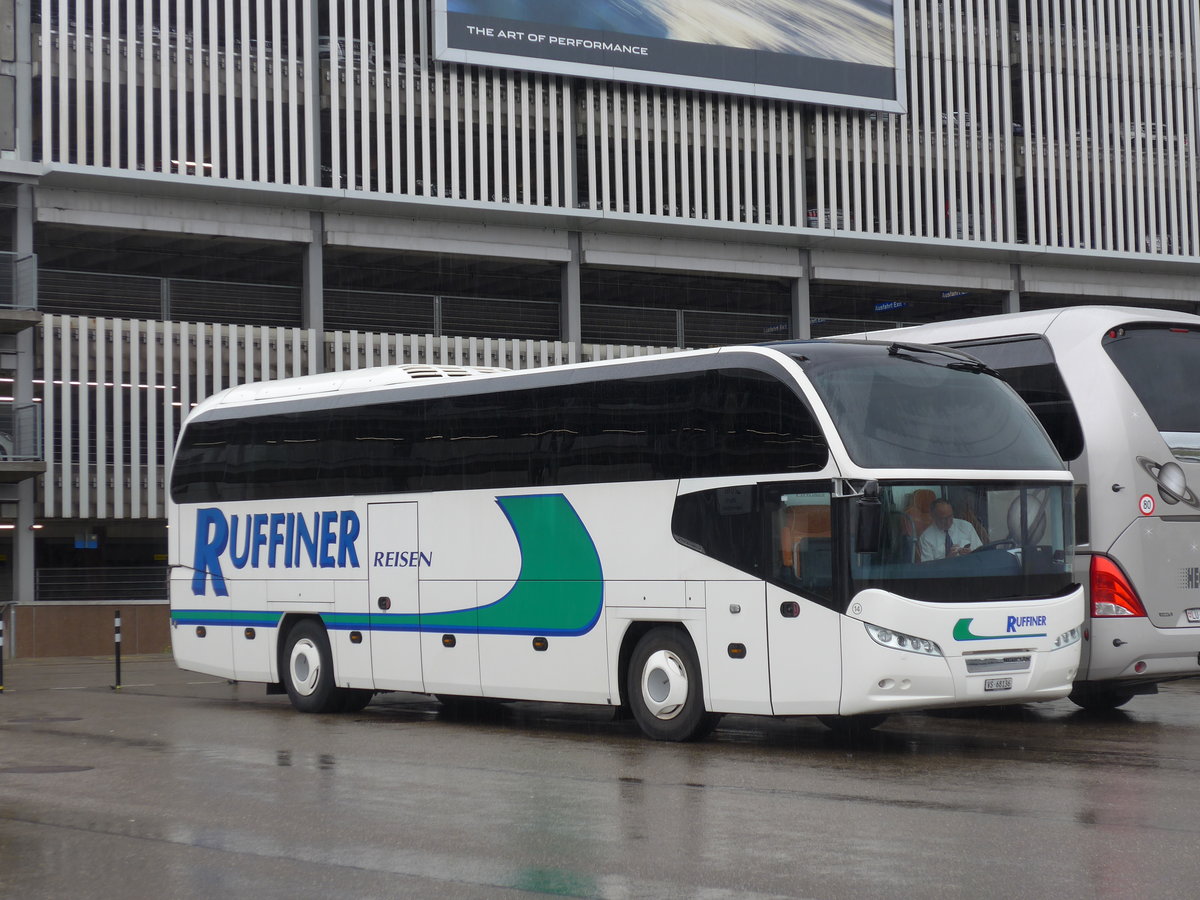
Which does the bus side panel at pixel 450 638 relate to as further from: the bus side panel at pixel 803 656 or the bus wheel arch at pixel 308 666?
the bus side panel at pixel 803 656

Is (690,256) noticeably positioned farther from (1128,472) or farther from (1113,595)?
(1113,595)

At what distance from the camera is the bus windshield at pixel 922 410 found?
13.1 metres

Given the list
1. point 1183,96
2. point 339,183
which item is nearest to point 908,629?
point 339,183

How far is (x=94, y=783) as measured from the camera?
1180 centimetres

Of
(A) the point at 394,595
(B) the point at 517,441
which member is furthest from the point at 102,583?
(B) the point at 517,441

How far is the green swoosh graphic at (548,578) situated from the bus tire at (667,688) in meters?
0.68

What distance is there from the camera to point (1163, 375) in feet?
50.4

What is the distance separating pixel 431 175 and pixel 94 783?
2498 cm

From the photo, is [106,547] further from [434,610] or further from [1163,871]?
[1163,871]

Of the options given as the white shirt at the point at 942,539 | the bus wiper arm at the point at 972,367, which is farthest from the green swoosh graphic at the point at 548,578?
the bus wiper arm at the point at 972,367

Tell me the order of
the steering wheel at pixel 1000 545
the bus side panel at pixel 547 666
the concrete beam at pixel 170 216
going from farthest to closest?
the concrete beam at pixel 170 216 → the bus side panel at pixel 547 666 → the steering wheel at pixel 1000 545

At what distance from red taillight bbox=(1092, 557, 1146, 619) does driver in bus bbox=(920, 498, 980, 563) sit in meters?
2.35

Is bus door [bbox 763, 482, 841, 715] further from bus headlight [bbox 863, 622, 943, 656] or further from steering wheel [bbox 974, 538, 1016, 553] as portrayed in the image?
steering wheel [bbox 974, 538, 1016, 553]

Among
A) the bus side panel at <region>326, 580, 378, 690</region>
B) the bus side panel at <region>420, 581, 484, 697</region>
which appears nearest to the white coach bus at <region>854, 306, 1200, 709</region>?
the bus side panel at <region>420, 581, 484, 697</region>
